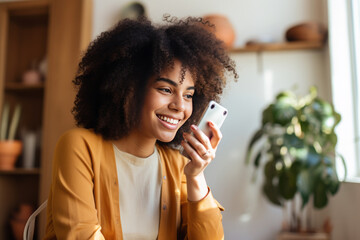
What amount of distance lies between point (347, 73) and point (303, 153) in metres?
0.63

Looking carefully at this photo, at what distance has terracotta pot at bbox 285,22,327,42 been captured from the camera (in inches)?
96.1

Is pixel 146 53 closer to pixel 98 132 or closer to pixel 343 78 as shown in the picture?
pixel 98 132

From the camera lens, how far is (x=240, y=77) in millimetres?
2691

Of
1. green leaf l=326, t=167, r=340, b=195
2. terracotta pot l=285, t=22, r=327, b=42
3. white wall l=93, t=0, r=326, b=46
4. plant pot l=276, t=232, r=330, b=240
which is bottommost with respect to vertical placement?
plant pot l=276, t=232, r=330, b=240

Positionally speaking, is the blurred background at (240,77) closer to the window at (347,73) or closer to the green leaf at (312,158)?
the window at (347,73)

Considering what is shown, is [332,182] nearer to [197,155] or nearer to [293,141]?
[293,141]

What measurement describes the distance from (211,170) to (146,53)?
1749mm

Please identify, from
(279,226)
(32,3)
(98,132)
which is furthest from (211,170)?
(32,3)

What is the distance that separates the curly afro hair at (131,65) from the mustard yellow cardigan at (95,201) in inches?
3.3

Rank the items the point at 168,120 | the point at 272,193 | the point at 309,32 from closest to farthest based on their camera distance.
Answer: the point at 168,120, the point at 272,193, the point at 309,32

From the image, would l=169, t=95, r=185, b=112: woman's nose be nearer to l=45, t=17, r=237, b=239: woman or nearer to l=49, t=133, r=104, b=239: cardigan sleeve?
l=45, t=17, r=237, b=239: woman

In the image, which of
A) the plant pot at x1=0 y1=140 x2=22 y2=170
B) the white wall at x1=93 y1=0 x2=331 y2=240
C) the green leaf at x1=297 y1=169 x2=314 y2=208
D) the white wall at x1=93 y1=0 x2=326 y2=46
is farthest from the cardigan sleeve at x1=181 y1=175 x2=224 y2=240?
the plant pot at x1=0 y1=140 x2=22 y2=170

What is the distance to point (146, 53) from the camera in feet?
3.38

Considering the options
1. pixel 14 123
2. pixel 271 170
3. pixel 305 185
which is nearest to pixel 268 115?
pixel 271 170
